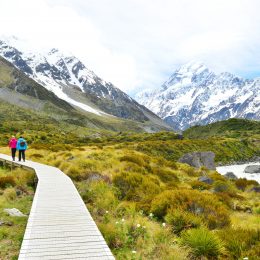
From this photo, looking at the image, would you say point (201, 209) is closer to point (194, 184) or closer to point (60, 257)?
point (60, 257)

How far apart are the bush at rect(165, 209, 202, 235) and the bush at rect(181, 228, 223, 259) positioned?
63.4 inches

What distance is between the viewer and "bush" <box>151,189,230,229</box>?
12648 mm

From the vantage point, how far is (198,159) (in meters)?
52.0

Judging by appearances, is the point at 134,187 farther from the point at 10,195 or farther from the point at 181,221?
the point at 181,221

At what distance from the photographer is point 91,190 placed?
692 inches

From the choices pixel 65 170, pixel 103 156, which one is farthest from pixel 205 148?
pixel 65 170

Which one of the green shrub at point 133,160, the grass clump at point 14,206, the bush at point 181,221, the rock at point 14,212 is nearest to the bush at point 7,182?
the grass clump at point 14,206

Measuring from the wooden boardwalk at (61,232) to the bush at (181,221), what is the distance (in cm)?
267

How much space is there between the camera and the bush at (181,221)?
11.6m

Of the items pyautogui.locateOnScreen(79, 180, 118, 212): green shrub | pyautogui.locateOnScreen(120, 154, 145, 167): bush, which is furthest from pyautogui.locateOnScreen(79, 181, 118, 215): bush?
pyautogui.locateOnScreen(120, 154, 145, 167): bush

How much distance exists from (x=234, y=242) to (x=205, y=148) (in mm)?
77483

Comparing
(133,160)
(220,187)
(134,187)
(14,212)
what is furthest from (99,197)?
(133,160)

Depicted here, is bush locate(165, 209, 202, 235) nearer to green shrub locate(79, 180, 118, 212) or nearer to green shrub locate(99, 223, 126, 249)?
green shrub locate(99, 223, 126, 249)

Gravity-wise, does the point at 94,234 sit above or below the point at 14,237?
above
